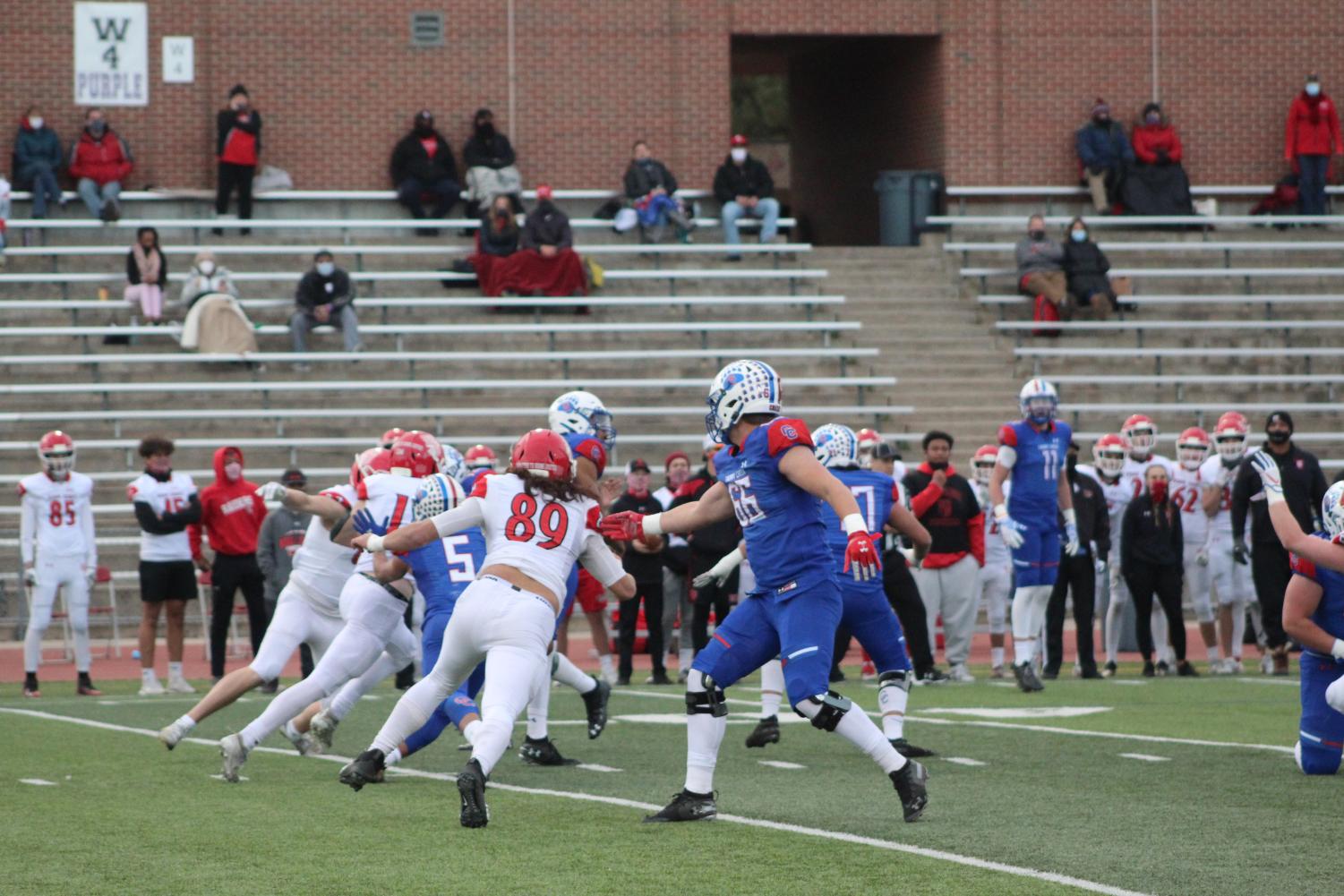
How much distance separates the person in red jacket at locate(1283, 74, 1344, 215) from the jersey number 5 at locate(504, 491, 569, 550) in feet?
65.3

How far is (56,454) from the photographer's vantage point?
15.1 metres

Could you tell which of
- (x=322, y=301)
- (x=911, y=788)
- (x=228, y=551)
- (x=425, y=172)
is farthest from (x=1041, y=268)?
(x=911, y=788)

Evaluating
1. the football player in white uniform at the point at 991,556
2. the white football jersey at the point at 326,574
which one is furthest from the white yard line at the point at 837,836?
the football player in white uniform at the point at 991,556

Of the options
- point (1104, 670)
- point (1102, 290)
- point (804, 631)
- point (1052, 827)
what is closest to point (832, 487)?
point (804, 631)

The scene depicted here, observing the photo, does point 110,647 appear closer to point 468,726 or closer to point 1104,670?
point 1104,670

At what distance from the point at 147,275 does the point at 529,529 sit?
48.7 ft

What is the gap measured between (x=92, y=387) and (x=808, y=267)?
8821 millimetres

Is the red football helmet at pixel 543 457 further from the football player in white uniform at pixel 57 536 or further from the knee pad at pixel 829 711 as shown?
the football player in white uniform at pixel 57 536

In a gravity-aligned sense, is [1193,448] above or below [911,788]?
above

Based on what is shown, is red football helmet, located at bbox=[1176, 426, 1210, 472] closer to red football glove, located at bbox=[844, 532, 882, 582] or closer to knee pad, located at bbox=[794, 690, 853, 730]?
knee pad, located at bbox=[794, 690, 853, 730]

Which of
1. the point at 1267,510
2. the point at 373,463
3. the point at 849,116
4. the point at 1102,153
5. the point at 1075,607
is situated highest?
the point at 849,116

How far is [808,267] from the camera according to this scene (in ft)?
80.7

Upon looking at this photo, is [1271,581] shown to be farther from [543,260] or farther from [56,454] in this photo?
[543,260]

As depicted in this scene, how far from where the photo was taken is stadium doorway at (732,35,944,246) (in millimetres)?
26922
